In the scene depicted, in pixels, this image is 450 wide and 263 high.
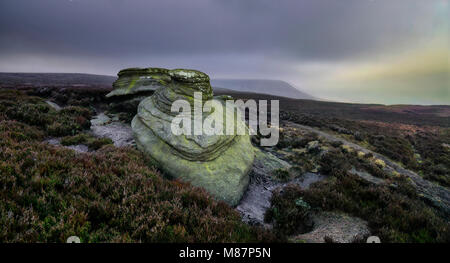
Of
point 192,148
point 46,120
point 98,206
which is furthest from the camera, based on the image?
point 46,120

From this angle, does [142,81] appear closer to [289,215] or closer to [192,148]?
[192,148]

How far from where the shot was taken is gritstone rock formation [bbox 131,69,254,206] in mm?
6656

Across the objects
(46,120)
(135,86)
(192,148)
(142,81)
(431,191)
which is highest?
(142,81)

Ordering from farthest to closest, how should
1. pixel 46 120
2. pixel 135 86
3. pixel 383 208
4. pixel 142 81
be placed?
pixel 142 81 → pixel 135 86 → pixel 46 120 → pixel 383 208

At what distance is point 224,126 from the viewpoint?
27.6ft

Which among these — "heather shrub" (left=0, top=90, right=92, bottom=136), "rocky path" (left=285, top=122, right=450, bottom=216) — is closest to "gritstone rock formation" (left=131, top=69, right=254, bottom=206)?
"heather shrub" (left=0, top=90, right=92, bottom=136)

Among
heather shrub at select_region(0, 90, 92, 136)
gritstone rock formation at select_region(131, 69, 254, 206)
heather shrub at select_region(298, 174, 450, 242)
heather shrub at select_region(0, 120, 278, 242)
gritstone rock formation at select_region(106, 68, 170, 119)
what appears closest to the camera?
heather shrub at select_region(0, 120, 278, 242)

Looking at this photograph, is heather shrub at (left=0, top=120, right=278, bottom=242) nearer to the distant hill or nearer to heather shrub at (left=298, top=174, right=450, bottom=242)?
heather shrub at (left=298, top=174, right=450, bottom=242)

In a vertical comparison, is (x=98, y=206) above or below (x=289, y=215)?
above

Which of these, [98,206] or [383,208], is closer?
[98,206]

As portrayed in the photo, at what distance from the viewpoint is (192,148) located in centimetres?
688

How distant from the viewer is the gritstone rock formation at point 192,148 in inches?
262

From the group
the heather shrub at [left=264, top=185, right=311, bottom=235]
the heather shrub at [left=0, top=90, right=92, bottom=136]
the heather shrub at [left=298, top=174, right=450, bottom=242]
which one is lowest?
the heather shrub at [left=264, top=185, right=311, bottom=235]

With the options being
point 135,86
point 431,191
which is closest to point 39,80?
point 135,86
